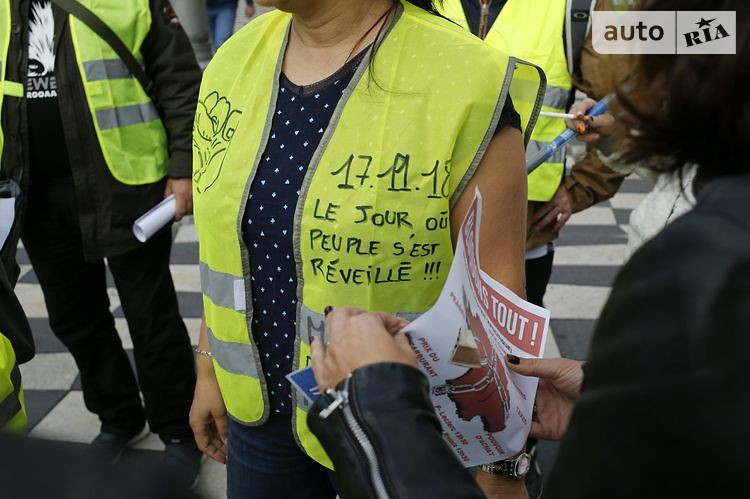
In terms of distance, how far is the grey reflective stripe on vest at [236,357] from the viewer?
1.69 m

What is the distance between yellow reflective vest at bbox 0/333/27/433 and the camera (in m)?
1.56

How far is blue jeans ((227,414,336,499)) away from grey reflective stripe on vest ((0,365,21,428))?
1.41 ft

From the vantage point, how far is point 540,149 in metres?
2.39

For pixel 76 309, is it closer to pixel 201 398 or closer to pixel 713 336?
pixel 201 398

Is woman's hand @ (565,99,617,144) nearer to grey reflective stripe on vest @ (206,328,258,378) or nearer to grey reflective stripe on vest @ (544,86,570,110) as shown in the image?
grey reflective stripe on vest @ (544,86,570,110)

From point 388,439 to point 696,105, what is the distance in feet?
1.68

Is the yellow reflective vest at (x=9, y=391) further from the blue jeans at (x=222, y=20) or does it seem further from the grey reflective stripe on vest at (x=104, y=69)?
the blue jeans at (x=222, y=20)

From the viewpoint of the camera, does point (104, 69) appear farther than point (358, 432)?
Yes

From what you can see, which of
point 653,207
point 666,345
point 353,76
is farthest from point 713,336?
point 653,207

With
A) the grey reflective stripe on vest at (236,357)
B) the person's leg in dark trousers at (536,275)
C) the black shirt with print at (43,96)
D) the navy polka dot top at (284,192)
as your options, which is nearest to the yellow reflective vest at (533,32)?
the person's leg in dark trousers at (536,275)

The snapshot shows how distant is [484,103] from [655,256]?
30.3 inches

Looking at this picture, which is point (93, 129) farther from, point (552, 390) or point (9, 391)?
point (552, 390)

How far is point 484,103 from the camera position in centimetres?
147

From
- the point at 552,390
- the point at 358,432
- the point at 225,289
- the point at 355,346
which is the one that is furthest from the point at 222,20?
the point at 358,432
